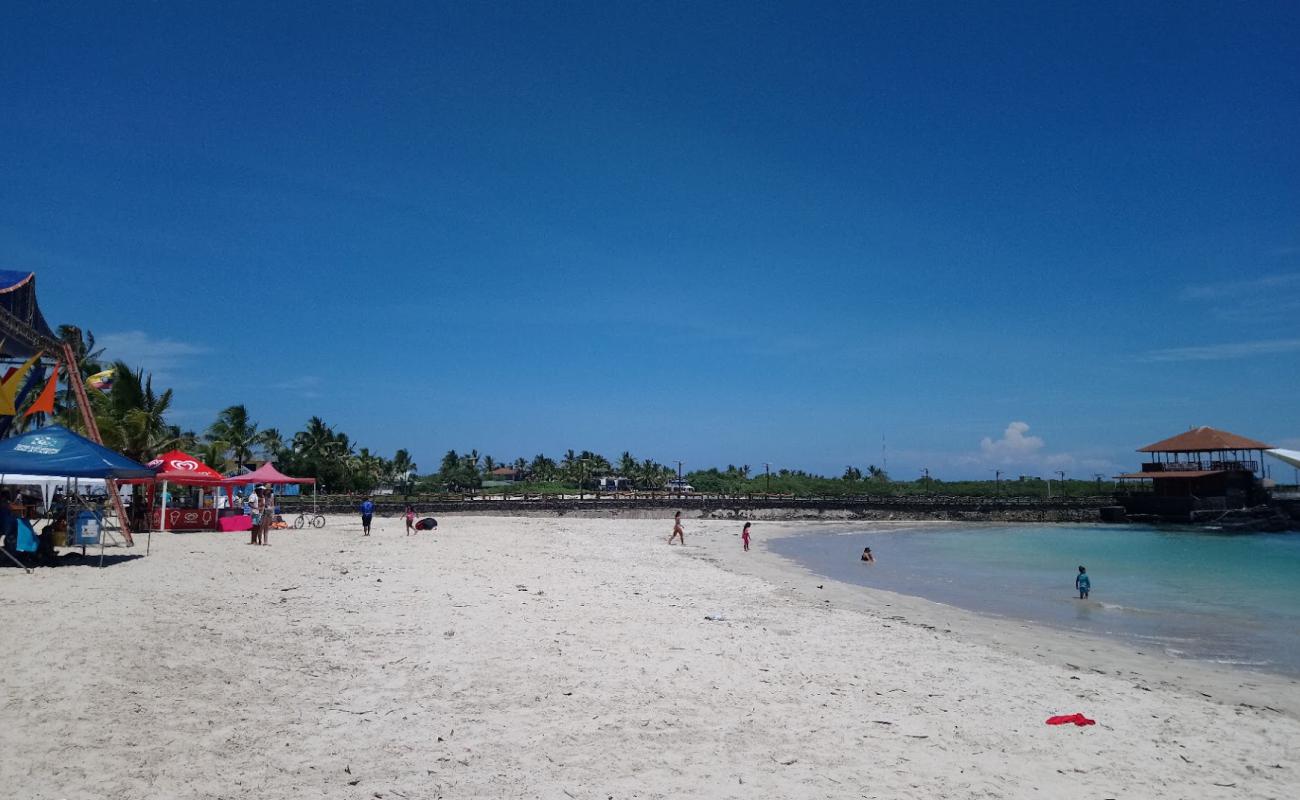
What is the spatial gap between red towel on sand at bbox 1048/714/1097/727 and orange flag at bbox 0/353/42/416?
18.3 m

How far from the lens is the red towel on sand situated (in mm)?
7062

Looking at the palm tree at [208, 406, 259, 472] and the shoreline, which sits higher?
the palm tree at [208, 406, 259, 472]

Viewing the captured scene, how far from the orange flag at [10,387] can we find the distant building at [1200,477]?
70.5 meters

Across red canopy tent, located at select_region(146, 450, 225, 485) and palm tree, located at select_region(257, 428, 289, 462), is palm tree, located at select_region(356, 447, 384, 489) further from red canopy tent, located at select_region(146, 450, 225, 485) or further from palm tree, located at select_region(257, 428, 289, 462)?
red canopy tent, located at select_region(146, 450, 225, 485)

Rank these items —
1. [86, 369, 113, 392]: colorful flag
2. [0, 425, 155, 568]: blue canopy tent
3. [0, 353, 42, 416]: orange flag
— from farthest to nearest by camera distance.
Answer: [86, 369, 113, 392]: colorful flag
[0, 353, 42, 416]: orange flag
[0, 425, 155, 568]: blue canopy tent

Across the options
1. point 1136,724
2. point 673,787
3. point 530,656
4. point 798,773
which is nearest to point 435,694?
point 530,656

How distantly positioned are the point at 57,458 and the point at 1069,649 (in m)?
17.5

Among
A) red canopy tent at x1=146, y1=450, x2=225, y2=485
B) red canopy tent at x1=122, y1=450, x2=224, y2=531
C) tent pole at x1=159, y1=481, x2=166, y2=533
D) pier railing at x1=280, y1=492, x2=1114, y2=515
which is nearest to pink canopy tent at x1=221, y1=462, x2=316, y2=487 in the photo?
red canopy tent at x1=122, y1=450, x2=224, y2=531

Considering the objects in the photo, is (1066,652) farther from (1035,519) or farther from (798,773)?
(1035,519)

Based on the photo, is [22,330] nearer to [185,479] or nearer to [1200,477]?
[185,479]

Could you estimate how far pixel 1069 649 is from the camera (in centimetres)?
1184

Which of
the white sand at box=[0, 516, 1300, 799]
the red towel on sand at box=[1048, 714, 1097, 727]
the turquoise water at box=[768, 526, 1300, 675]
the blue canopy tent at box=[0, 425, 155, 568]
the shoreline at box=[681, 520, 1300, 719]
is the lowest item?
the turquoise water at box=[768, 526, 1300, 675]

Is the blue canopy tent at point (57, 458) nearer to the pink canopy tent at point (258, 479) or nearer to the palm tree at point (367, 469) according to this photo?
the pink canopy tent at point (258, 479)

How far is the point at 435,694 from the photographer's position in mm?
6992
